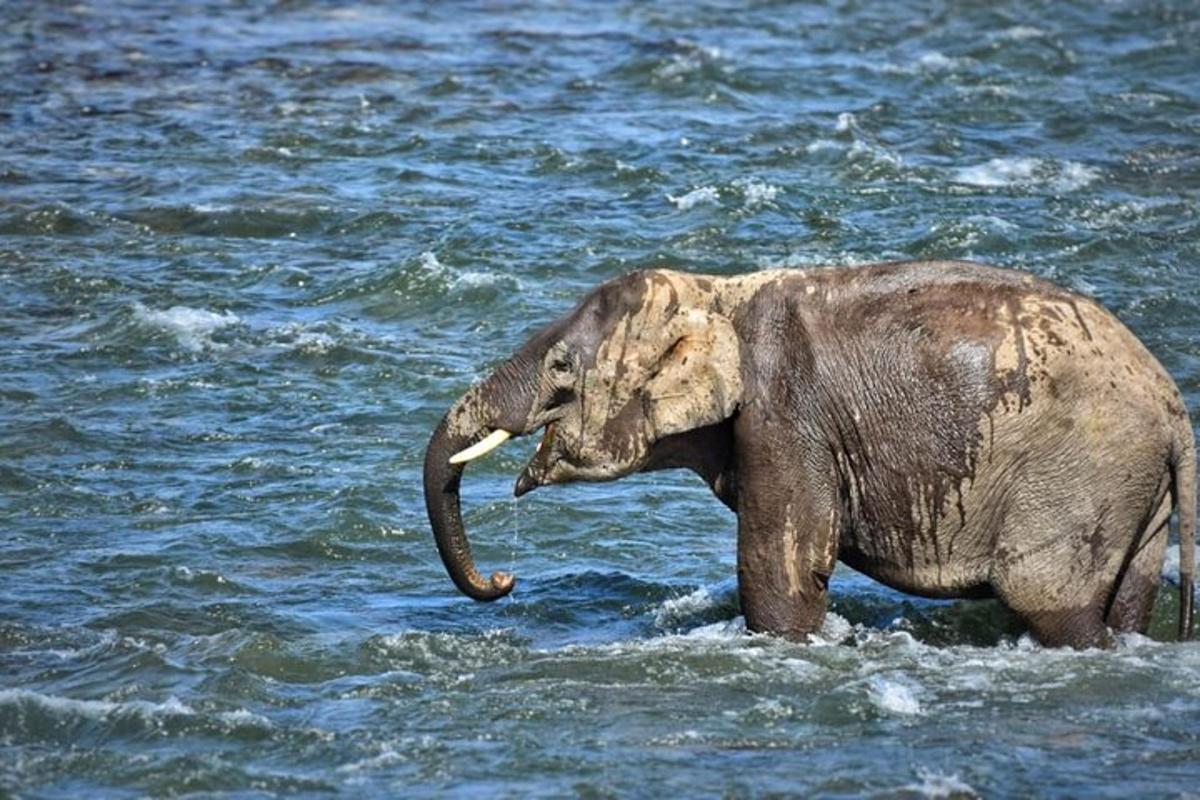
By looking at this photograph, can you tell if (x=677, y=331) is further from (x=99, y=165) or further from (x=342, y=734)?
(x=99, y=165)

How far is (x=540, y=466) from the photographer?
1061 centimetres

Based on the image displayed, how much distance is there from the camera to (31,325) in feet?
54.8

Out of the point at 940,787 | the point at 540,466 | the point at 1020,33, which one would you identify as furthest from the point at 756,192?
the point at 940,787

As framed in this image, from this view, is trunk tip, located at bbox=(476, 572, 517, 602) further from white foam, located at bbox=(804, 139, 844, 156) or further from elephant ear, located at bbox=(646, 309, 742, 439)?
white foam, located at bbox=(804, 139, 844, 156)

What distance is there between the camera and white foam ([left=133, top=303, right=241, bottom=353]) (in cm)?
1636

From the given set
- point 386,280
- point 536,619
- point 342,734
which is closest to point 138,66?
point 386,280

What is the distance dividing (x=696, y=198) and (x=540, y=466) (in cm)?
920

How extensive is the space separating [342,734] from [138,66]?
17.4 m

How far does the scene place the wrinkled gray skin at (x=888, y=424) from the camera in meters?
10.1

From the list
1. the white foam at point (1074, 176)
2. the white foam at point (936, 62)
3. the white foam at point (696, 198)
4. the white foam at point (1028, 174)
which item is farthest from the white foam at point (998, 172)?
the white foam at point (936, 62)

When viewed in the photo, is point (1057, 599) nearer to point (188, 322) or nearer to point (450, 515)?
point (450, 515)

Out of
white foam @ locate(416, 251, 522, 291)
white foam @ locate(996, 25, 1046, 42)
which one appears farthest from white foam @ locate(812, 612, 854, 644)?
white foam @ locate(996, 25, 1046, 42)

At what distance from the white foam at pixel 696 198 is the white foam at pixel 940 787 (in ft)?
35.4

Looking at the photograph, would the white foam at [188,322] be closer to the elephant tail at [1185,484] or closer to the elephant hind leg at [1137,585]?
the elephant hind leg at [1137,585]
